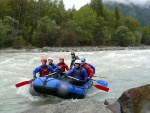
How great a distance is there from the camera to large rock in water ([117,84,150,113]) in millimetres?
5688

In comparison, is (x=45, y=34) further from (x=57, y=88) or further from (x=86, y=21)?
(x=57, y=88)

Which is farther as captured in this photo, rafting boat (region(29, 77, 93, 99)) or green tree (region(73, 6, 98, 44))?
green tree (region(73, 6, 98, 44))

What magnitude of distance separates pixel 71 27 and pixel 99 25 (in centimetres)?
773

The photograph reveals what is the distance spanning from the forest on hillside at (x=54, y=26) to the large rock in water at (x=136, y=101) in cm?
3154

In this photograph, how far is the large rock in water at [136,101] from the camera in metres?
5.69

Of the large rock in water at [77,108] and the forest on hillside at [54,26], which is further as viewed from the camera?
the forest on hillside at [54,26]

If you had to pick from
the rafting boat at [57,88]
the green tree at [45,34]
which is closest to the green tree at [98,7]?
the green tree at [45,34]

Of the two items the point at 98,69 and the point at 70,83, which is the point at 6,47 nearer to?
the point at 98,69

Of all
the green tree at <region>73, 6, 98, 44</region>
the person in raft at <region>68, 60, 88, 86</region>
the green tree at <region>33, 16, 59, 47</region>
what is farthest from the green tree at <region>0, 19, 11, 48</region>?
the person in raft at <region>68, 60, 88, 86</region>

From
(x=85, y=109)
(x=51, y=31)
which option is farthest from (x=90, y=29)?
(x=85, y=109)

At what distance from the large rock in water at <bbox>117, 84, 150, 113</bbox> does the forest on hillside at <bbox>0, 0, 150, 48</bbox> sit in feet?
103

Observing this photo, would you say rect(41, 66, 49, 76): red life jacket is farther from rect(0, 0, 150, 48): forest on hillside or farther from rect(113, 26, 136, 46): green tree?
rect(113, 26, 136, 46): green tree

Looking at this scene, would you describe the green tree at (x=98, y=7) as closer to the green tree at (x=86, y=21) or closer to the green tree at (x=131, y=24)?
the green tree at (x=86, y=21)

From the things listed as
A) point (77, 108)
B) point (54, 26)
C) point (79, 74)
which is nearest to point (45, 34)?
point (54, 26)
